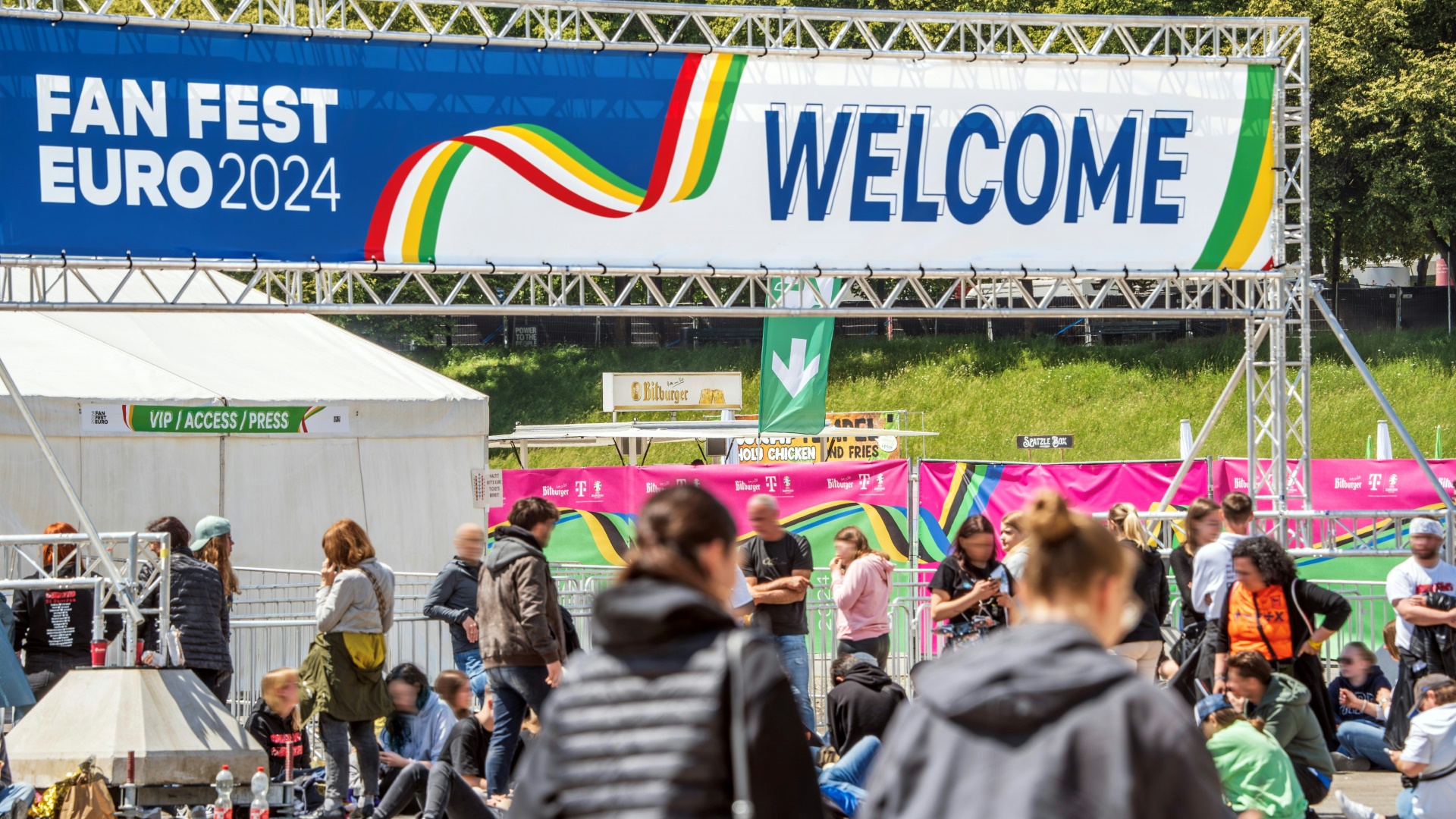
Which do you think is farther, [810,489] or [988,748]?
[810,489]

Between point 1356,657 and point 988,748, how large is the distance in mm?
8759

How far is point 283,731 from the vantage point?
879cm

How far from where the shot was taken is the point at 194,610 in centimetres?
875

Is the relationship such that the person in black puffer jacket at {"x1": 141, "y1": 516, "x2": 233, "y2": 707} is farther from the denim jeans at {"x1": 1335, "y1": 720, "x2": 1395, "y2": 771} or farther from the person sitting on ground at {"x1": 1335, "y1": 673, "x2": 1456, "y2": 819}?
the denim jeans at {"x1": 1335, "y1": 720, "x2": 1395, "y2": 771}

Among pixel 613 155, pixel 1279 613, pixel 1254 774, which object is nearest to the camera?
pixel 1254 774

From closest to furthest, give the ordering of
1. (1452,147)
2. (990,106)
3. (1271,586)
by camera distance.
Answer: (1271,586) → (990,106) → (1452,147)

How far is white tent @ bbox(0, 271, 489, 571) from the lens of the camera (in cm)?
1383

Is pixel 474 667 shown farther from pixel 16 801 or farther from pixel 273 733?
pixel 16 801


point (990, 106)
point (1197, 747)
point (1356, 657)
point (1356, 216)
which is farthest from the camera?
point (1356, 216)

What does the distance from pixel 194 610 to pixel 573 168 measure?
403cm

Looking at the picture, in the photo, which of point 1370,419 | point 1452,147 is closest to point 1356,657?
point 1370,419

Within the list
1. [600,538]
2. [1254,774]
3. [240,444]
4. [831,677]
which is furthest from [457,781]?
[600,538]

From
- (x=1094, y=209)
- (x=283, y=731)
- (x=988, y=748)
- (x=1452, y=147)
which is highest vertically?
(x=1452, y=147)

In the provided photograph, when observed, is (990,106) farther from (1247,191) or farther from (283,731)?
(283,731)
